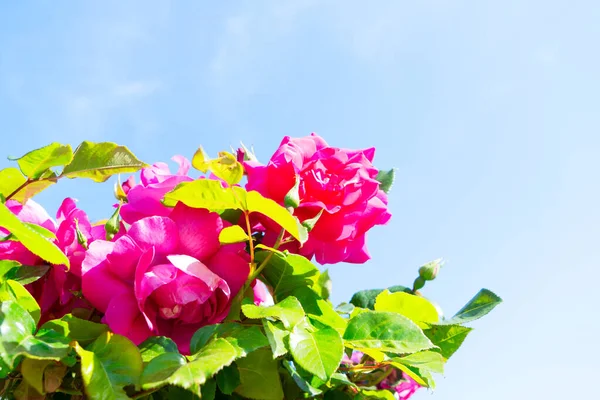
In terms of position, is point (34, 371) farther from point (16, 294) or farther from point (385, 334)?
point (385, 334)

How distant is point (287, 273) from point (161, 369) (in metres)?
0.20

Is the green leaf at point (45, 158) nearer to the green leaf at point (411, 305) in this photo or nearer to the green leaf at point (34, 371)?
the green leaf at point (34, 371)

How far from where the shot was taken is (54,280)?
0.64 metres

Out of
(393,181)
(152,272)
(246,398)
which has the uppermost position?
(393,181)

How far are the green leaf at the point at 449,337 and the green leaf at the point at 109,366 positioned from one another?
386mm

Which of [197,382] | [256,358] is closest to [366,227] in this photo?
[256,358]

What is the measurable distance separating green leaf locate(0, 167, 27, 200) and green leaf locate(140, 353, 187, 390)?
12.4 inches

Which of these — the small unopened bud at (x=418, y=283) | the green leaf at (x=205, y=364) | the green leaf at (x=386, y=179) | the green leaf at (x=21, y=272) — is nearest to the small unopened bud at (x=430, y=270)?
the small unopened bud at (x=418, y=283)

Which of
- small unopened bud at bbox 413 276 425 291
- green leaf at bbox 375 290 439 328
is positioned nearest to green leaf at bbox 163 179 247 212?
green leaf at bbox 375 290 439 328

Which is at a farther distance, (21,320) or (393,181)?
(393,181)

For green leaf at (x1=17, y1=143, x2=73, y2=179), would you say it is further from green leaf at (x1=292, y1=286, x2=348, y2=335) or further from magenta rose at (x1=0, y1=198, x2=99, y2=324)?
green leaf at (x1=292, y1=286, x2=348, y2=335)

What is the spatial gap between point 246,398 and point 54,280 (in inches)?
9.7

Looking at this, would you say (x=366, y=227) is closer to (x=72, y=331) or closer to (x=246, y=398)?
(x=246, y=398)

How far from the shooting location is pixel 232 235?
591mm
